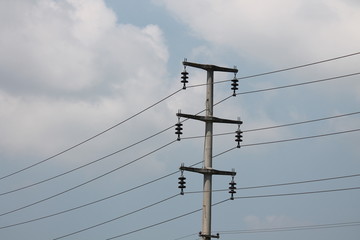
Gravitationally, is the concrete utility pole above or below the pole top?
below

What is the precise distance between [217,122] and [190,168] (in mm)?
2879

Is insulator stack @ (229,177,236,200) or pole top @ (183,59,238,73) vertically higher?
pole top @ (183,59,238,73)

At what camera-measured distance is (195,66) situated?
161 ft

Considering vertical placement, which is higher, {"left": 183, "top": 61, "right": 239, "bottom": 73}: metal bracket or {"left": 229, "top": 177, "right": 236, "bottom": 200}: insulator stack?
{"left": 183, "top": 61, "right": 239, "bottom": 73}: metal bracket

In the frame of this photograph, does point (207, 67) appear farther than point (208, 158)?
Yes

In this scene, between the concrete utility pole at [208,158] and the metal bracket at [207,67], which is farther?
the metal bracket at [207,67]

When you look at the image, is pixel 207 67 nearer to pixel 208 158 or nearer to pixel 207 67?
pixel 207 67

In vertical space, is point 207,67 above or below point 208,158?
above

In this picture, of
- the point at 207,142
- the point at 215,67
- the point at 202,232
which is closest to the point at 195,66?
the point at 215,67

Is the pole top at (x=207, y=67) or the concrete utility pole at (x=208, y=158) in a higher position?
the pole top at (x=207, y=67)

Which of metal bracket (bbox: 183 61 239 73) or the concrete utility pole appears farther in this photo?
metal bracket (bbox: 183 61 239 73)

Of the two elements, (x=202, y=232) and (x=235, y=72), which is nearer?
(x=202, y=232)

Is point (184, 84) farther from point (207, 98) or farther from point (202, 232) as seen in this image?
point (202, 232)

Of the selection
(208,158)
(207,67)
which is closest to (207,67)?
(207,67)
